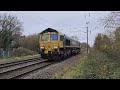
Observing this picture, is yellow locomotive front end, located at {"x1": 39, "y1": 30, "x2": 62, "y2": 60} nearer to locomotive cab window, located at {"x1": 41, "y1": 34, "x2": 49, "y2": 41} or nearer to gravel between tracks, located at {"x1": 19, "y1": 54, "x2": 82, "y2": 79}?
locomotive cab window, located at {"x1": 41, "y1": 34, "x2": 49, "y2": 41}

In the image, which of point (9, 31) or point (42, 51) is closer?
point (42, 51)

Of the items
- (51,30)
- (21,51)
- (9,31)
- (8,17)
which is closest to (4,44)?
(9,31)

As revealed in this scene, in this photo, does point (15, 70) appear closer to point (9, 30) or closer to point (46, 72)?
point (46, 72)

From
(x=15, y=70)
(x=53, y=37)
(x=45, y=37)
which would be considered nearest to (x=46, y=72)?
(x=15, y=70)

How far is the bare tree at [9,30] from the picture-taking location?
162ft

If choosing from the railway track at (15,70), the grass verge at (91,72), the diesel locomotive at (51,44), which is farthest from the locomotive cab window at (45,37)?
the grass verge at (91,72)

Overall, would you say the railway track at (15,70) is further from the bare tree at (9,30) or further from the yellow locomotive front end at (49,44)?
the bare tree at (9,30)

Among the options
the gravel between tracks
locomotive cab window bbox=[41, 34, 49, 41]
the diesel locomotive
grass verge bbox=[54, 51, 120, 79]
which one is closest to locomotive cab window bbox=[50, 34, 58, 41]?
the diesel locomotive
